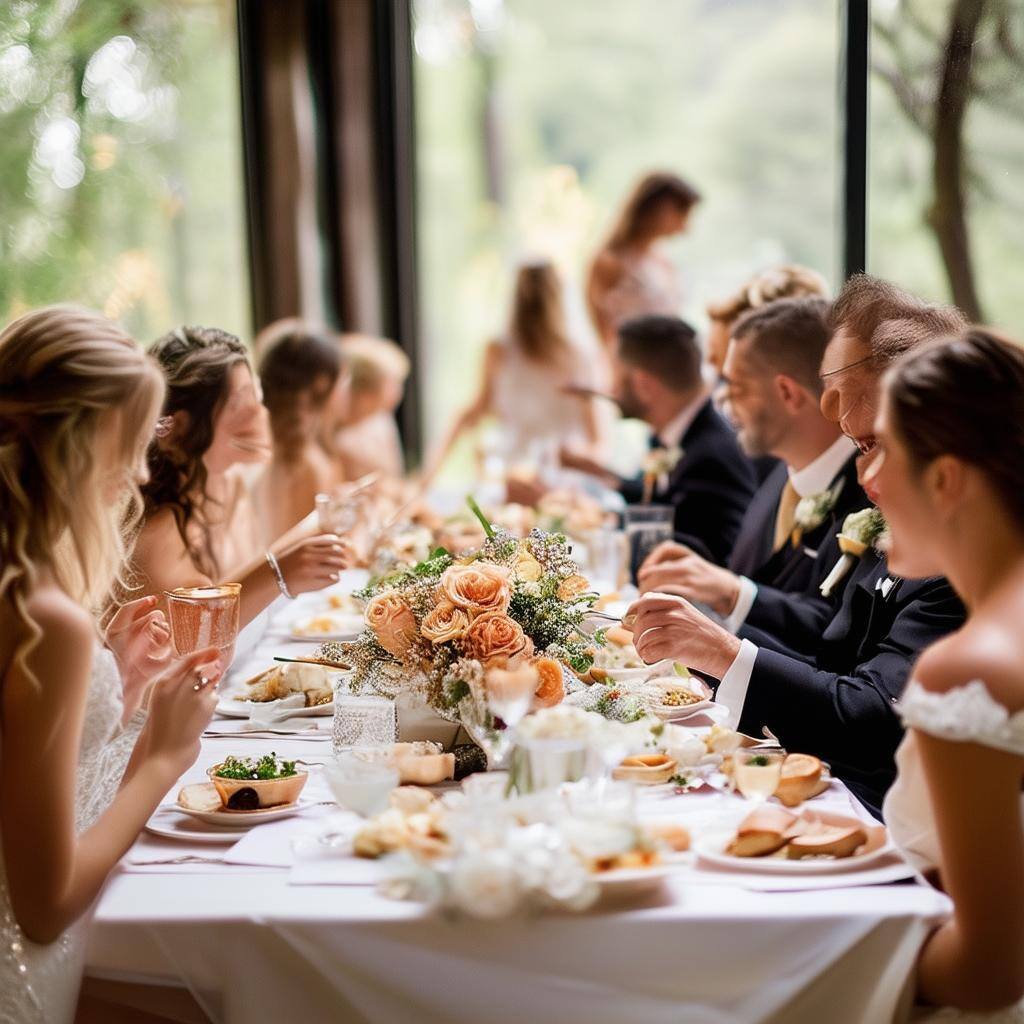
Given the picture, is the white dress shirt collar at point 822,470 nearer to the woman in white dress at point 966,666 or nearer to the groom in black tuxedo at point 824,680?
the groom in black tuxedo at point 824,680

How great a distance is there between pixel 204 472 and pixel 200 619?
40.7 inches

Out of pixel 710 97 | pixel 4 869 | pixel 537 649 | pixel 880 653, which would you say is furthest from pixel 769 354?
pixel 710 97

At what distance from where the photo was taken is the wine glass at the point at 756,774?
161 centimetres

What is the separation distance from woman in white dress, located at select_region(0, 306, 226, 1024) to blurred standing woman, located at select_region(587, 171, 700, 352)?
17.2 ft

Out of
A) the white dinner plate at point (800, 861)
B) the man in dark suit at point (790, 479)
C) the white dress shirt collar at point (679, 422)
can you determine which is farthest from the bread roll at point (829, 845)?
the white dress shirt collar at point (679, 422)

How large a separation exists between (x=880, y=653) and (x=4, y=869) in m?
1.31

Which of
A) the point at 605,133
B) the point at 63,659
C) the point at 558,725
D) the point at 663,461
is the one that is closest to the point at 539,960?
the point at 558,725

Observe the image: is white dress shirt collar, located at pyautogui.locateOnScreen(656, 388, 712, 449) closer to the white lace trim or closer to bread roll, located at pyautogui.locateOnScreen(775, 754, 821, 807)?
bread roll, located at pyautogui.locateOnScreen(775, 754, 821, 807)

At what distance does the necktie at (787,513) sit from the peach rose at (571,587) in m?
1.31

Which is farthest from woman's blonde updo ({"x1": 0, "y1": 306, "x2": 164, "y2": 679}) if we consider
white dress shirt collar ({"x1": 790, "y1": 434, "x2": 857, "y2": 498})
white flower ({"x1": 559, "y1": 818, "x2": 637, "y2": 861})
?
white dress shirt collar ({"x1": 790, "y1": 434, "x2": 857, "y2": 498})

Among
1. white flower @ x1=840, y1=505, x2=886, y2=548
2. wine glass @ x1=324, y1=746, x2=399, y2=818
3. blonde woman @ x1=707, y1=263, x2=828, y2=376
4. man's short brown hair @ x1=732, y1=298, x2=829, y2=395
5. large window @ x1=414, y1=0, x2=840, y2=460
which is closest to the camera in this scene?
wine glass @ x1=324, y1=746, x2=399, y2=818

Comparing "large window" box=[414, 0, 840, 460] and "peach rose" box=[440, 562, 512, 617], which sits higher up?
"large window" box=[414, 0, 840, 460]

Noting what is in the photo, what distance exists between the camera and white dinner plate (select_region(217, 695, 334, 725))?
214 centimetres

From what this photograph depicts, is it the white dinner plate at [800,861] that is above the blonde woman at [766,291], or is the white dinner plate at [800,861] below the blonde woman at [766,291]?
below
